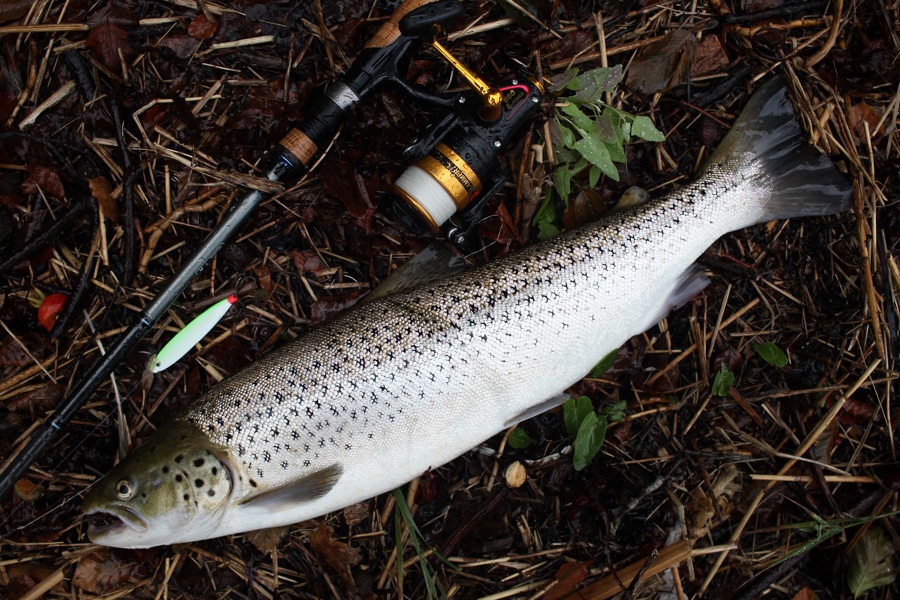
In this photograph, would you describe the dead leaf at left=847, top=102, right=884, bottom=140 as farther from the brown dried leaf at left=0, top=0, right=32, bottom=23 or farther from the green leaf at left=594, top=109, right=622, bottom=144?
the brown dried leaf at left=0, top=0, right=32, bottom=23

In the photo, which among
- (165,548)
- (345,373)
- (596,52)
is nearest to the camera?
(345,373)

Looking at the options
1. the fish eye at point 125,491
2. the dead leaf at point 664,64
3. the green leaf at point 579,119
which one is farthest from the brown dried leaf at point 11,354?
the dead leaf at point 664,64

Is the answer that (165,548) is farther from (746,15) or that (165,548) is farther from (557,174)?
(746,15)

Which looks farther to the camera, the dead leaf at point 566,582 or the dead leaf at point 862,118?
the dead leaf at point 862,118

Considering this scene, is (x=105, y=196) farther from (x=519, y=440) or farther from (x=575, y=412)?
(x=575, y=412)

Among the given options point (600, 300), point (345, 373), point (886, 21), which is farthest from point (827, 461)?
point (345, 373)

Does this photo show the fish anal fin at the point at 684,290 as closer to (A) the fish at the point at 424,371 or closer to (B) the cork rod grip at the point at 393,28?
(A) the fish at the point at 424,371
